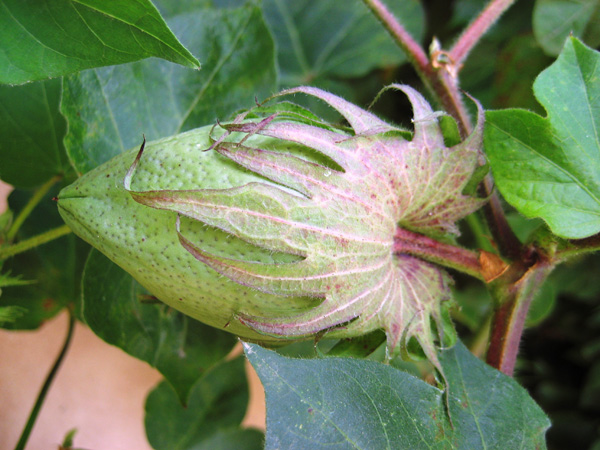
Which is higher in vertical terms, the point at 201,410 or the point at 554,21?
the point at 554,21

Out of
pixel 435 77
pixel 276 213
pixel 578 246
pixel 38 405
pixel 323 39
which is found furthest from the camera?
pixel 323 39

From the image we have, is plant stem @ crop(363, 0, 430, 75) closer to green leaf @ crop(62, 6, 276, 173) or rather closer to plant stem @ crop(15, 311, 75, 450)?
green leaf @ crop(62, 6, 276, 173)

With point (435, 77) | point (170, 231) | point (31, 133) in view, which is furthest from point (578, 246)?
point (31, 133)

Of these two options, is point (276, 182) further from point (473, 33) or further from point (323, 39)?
point (323, 39)

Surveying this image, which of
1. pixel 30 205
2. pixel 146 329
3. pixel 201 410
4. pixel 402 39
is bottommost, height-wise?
pixel 201 410

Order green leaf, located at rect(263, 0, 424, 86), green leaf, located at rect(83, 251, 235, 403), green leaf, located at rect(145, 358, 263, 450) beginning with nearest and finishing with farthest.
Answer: green leaf, located at rect(83, 251, 235, 403) → green leaf, located at rect(145, 358, 263, 450) → green leaf, located at rect(263, 0, 424, 86)

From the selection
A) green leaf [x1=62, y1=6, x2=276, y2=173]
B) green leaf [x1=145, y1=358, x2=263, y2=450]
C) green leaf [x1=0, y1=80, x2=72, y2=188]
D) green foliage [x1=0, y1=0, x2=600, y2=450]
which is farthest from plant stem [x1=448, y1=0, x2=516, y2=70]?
green leaf [x1=145, y1=358, x2=263, y2=450]

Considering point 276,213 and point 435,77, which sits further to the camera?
point 435,77

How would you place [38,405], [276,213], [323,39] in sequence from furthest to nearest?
[323,39]
[38,405]
[276,213]
